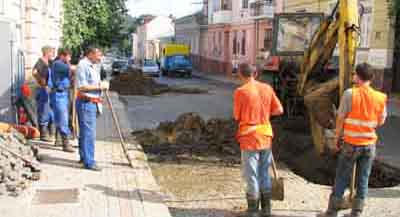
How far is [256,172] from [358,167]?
115cm

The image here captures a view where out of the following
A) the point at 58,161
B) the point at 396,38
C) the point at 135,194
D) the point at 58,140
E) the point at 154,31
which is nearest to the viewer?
the point at 135,194

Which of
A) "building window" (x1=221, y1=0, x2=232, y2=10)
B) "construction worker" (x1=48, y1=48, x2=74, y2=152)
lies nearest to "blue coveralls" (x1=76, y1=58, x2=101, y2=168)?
"construction worker" (x1=48, y1=48, x2=74, y2=152)

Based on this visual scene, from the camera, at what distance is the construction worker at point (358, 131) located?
19.8ft

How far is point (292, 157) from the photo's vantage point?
10906 mm

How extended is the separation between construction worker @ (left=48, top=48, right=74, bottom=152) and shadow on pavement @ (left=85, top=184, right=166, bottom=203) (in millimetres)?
2483

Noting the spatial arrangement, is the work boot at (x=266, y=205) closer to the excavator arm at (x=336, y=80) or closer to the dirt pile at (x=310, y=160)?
the excavator arm at (x=336, y=80)

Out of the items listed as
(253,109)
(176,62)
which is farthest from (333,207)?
(176,62)

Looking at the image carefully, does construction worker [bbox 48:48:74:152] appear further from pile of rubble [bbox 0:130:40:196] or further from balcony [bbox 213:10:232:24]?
balcony [bbox 213:10:232:24]

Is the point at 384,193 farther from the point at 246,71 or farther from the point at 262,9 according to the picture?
the point at 262,9

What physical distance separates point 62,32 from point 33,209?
17.1 metres

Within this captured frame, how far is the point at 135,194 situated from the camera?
687 centimetres

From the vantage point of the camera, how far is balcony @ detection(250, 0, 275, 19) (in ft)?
123

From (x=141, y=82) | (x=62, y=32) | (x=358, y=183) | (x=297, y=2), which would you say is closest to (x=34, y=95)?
(x=358, y=183)

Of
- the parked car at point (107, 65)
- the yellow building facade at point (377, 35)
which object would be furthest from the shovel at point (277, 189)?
the parked car at point (107, 65)
